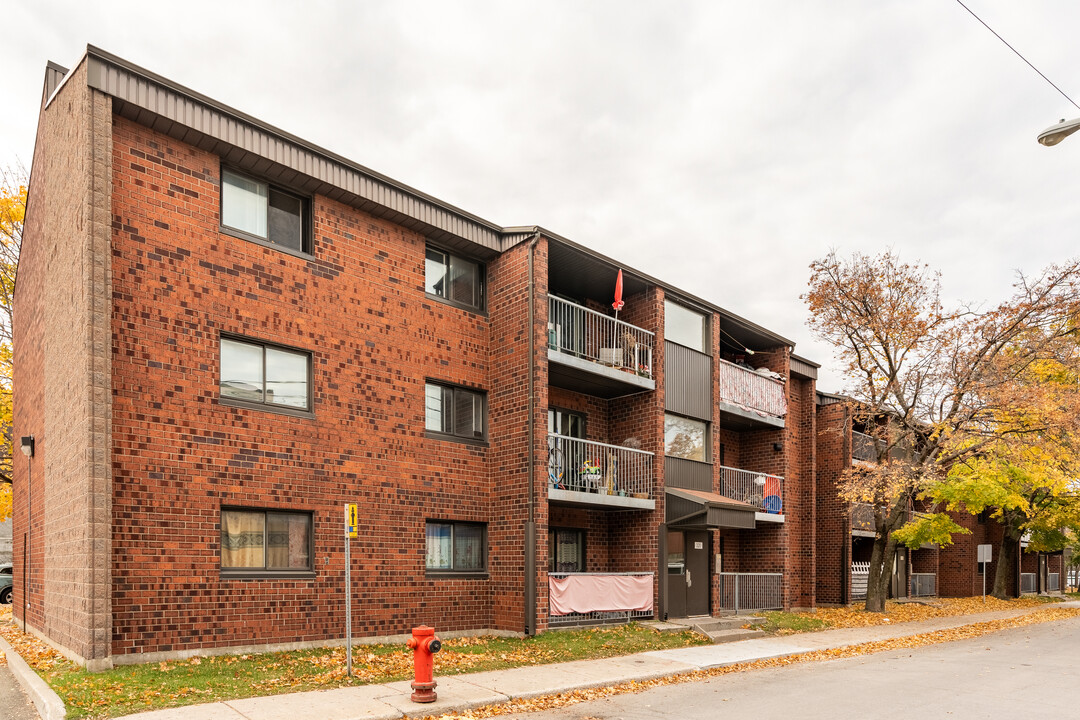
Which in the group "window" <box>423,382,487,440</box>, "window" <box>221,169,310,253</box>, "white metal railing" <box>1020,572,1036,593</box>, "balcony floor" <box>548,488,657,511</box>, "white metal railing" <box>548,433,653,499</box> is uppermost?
"window" <box>221,169,310,253</box>

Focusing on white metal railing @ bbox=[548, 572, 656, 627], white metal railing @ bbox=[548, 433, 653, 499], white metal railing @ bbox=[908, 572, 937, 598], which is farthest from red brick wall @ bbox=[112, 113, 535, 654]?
white metal railing @ bbox=[908, 572, 937, 598]

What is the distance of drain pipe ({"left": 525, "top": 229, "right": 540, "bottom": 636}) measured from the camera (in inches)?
616

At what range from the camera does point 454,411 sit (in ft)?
54.5

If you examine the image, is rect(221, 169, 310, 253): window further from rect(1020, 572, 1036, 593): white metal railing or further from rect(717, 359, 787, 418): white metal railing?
rect(1020, 572, 1036, 593): white metal railing


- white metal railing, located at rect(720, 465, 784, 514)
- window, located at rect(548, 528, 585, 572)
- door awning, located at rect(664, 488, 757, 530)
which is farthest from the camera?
white metal railing, located at rect(720, 465, 784, 514)

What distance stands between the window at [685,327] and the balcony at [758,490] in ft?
12.4

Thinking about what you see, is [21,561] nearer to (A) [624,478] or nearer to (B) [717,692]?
(A) [624,478]

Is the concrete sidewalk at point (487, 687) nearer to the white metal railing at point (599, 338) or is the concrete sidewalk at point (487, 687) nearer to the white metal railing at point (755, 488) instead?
the white metal railing at point (755, 488)

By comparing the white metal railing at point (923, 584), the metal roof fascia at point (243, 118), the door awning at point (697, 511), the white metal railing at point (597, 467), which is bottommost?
the white metal railing at point (923, 584)

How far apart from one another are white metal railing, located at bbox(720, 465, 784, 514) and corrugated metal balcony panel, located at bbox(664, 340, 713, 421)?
102 inches

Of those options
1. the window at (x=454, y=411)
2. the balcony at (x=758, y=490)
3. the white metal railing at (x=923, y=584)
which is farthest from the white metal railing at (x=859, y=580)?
the window at (x=454, y=411)

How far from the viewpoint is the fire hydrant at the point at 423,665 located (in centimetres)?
977

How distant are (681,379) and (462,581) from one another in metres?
8.10

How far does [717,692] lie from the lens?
11.5 m
